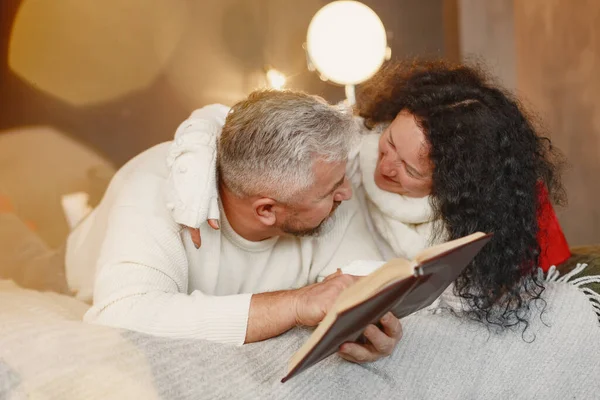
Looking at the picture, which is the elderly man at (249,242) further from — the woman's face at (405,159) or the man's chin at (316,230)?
the woman's face at (405,159)

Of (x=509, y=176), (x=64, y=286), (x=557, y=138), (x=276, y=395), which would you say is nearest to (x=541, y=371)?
(x=509, y=176)

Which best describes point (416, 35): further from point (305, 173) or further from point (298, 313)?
point (298, 313)

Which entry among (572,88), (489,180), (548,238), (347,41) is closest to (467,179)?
(489,180)

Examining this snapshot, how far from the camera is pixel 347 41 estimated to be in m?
2.66

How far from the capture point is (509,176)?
5.07 ft

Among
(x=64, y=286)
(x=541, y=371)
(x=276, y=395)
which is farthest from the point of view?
(x=64, y=286)

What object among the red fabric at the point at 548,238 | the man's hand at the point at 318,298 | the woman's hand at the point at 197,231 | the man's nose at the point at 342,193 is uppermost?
the man's nose at the point at 342,193

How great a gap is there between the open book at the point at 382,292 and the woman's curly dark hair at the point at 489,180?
0.41m

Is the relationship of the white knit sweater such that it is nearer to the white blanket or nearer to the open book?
the white blanket

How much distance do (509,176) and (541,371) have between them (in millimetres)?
418

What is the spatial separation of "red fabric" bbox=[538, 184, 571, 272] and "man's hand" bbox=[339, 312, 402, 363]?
1.57ft

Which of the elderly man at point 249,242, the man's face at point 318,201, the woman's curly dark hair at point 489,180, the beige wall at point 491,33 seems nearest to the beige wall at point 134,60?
the beige wall at point 491,33

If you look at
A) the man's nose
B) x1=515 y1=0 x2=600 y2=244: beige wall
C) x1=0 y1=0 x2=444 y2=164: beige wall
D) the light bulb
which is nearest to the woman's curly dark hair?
the man's nose

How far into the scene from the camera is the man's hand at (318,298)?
4.06ft
